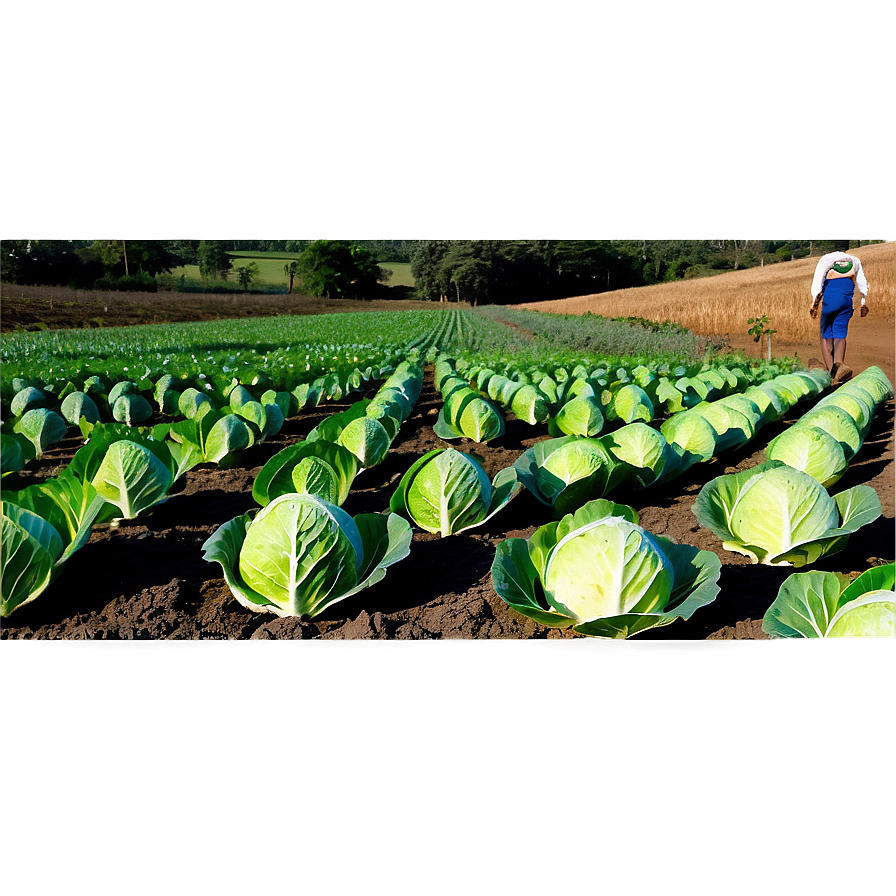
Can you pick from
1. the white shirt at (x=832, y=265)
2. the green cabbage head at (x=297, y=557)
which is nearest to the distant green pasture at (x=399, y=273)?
the green cabbage head at (x=297, y=557)

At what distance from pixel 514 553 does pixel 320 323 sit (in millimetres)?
2475

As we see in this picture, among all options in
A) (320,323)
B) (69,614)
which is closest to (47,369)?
(320,323)

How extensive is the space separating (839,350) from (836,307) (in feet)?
0.88

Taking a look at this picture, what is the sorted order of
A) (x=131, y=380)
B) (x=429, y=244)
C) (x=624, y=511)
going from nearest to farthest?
(x=624, y=511), (x=429, y=244), (x=131, y=380)

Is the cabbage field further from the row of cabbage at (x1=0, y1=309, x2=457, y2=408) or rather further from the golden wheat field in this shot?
the golden wheat field

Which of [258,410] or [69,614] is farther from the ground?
[258,410]

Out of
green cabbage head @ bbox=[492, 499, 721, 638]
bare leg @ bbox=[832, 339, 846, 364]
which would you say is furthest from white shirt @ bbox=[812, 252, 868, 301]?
green cabbage head @ bbox=[492, 499, 721, 638]

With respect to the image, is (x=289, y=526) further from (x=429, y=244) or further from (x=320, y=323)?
(x=320, y=323)

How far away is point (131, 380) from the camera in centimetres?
519

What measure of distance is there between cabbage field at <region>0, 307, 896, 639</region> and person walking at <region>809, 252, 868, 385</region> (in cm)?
25

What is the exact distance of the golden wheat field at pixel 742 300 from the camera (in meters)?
2.64

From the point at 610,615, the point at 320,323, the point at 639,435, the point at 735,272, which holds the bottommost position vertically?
the point at 610,615

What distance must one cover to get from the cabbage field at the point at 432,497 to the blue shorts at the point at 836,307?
37 cm

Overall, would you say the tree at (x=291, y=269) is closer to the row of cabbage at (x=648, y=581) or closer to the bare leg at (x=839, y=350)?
the row of cabbage at (x=648, y=581)
